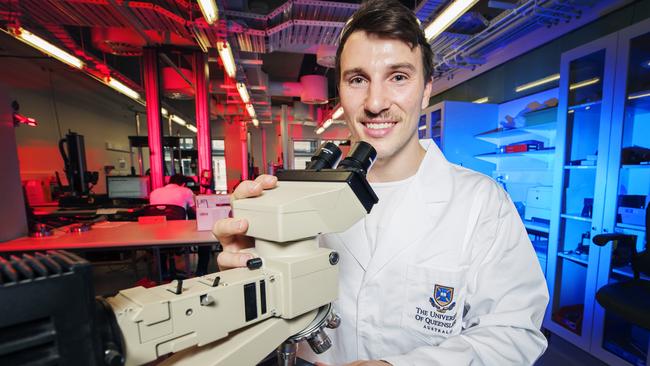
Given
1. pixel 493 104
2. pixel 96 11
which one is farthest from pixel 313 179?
pixel 493 104

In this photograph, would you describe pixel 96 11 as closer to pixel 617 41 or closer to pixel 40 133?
pixel 40 133

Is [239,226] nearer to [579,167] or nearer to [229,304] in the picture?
[229,304]

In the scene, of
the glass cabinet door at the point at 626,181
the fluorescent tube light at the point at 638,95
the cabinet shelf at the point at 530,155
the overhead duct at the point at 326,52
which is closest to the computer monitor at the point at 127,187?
the overhead duct at the point at 326,52

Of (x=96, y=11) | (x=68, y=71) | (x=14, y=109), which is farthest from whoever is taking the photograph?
(x=68, y=71)

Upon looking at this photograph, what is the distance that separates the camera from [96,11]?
2861mm

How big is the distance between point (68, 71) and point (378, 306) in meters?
7.91

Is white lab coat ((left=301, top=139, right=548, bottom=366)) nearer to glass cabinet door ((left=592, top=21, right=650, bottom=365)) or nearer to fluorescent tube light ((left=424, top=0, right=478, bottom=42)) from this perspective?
fluorescent tube light ((left=424, top=0, right=478, bottom=42))

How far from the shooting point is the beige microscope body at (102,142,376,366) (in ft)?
1.30

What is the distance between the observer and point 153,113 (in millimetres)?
4684

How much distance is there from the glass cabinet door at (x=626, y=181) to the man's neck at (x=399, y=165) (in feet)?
6.62

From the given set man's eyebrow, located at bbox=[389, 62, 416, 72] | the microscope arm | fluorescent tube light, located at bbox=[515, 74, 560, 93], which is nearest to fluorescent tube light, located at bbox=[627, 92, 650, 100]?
fluorescent tube light, located at bbox=[515, 74, 560, 93]

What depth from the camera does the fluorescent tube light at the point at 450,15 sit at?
2.13 metres

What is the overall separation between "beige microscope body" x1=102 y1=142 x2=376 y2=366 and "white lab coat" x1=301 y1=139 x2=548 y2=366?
0.31 metres

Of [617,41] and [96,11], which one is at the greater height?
→ [96,11]
